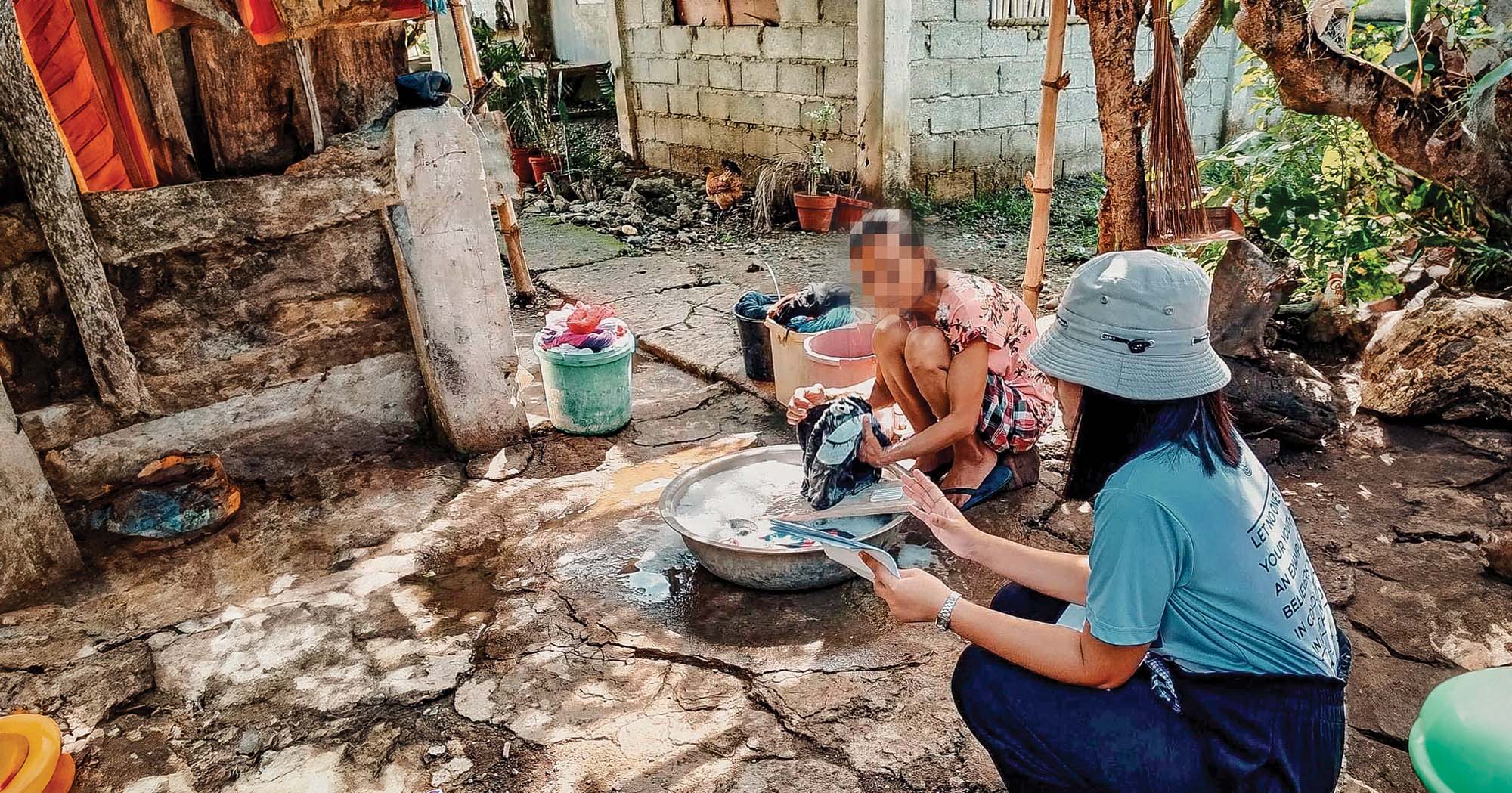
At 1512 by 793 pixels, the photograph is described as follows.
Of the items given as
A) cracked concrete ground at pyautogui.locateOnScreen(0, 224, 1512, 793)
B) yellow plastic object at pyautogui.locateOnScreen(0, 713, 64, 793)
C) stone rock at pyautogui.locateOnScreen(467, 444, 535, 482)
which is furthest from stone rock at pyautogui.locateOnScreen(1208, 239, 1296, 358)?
yellow plastic object at pyautogui.locateOnScreen(0, 713, 64, 793)

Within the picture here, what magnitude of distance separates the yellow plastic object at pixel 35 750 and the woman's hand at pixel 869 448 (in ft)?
6.95

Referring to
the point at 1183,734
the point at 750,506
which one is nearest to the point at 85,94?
the point at 750,506

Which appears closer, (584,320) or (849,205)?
(584,320)

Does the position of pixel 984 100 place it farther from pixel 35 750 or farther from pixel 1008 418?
pixel 35 750

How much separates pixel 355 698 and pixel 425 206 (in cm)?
183

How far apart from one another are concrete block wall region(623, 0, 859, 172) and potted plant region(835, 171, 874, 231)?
17 cm

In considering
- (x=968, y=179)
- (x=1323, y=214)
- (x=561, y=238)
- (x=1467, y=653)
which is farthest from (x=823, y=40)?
(x=1467, y=653)

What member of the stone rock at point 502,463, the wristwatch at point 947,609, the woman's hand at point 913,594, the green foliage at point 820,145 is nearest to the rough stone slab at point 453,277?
the stone rock at point 502,463

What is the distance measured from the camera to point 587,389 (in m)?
3.96

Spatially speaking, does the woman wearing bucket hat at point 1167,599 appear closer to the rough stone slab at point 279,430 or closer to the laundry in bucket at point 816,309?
the laundry in bucket at point 816,309

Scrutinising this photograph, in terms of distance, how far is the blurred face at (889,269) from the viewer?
2834 mm

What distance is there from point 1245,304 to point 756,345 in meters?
2.08

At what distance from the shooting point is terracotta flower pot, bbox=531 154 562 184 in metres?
9.51

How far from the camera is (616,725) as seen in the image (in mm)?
2381
